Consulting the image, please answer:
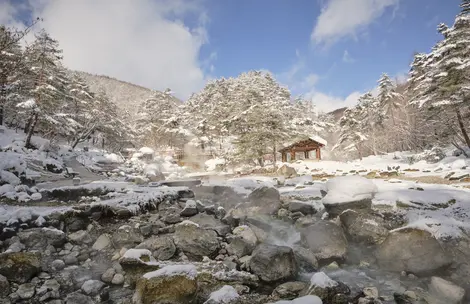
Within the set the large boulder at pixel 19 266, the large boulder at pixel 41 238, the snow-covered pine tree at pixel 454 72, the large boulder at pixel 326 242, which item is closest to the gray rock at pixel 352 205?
the large boulder at pixel 326 242

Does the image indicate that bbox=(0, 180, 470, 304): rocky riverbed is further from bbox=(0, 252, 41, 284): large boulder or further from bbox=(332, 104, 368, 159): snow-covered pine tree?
bbox=(332, 104, 368, 159): snow-covered pine tree

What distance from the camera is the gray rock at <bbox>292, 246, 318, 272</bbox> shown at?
6.88 metres

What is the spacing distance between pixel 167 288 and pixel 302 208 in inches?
252

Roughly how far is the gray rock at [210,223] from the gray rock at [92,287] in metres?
3.46

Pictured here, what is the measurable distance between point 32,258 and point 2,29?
613cm

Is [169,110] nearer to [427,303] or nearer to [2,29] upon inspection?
[2,29]

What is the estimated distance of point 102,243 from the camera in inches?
302

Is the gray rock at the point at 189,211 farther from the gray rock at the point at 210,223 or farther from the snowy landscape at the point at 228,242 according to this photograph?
the gray rock at the point at 210,223

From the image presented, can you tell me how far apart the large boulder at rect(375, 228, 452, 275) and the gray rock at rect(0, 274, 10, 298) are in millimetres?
8235

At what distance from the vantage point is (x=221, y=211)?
10.7 meters

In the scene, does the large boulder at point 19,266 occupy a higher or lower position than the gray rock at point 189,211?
lower

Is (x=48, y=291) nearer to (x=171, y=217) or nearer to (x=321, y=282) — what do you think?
(x=171, y=217)

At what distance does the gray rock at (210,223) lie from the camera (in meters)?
8.63

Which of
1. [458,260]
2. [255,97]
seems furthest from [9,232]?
[255,97]
